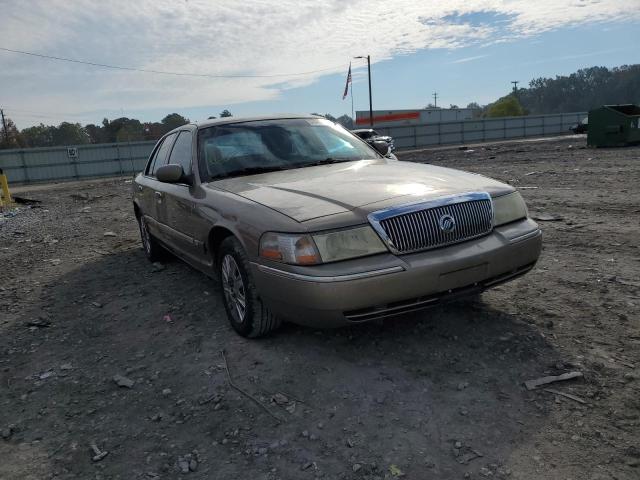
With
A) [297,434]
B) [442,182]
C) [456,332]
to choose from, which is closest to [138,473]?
[297,434]

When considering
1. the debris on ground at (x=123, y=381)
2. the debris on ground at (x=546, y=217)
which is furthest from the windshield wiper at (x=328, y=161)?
the debris on ground at (x=546, y=217)

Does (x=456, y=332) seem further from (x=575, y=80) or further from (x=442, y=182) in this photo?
(x=575, y=80)

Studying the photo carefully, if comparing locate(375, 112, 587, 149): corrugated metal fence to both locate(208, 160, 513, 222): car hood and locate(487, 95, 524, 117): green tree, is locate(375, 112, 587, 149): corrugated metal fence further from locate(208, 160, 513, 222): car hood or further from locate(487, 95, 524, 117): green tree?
locate(208, 160, 513, 222): car hood

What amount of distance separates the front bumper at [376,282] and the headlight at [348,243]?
0.14 feet

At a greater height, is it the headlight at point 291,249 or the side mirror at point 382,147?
the side mirror at point 382,147

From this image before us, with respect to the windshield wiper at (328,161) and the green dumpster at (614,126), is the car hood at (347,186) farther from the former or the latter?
the green dumpster at (614,126)

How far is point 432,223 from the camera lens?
3.06 meters

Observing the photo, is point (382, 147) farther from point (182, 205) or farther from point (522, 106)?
point (522, 106)

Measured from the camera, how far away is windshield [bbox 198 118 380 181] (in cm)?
425

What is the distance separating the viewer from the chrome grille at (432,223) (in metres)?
2.97

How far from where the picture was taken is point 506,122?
48688 mm

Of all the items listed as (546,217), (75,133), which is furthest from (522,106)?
Result: (546,217)

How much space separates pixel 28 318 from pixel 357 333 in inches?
120

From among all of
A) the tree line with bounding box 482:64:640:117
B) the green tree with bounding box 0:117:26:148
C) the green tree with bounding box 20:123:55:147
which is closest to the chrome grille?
the green tree with bounding box 0:117:26:148
